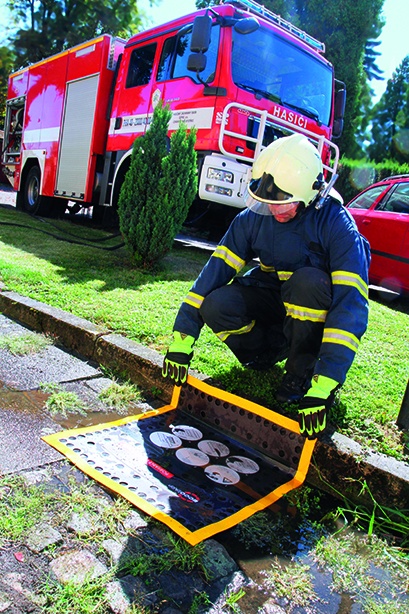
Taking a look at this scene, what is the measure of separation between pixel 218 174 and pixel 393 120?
30373 mm

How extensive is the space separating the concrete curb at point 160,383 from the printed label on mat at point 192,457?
50cm

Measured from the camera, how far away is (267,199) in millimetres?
2189

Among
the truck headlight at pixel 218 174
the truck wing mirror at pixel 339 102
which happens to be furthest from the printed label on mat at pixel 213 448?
the truck wing mirror at pixel 339 102

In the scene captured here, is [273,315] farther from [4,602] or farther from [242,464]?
[4,602]

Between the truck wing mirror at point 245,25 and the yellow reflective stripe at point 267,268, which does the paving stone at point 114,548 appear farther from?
the truck wing mirror at point 245,25

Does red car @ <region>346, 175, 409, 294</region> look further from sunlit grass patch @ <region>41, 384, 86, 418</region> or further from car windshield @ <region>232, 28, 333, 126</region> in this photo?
sunlit grass patch @ <region>41, 384, 86, 418</region>

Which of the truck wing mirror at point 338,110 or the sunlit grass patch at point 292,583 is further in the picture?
the truck wing mirror at point 338,110

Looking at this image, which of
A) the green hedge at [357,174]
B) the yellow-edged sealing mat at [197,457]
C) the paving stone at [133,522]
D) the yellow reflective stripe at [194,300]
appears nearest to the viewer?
the paving stone at [133,522]

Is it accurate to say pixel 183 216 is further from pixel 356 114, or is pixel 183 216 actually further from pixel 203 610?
pixel 356 114

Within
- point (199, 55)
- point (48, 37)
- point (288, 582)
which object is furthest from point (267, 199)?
point (48, 37)

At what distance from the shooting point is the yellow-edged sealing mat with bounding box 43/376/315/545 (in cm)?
175

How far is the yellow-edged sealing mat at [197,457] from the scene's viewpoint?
5.73ft

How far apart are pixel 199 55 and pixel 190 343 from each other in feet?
13.4

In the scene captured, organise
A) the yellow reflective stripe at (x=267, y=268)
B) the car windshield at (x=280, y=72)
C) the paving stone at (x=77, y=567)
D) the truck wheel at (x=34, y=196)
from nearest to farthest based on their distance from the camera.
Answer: the paving stone at (x=77, y=567)
the yellow reflective stripe at (x=267, y=268)
the car windshield at (x=280, y=72)
the truck wheel at (x=34, y=196)
